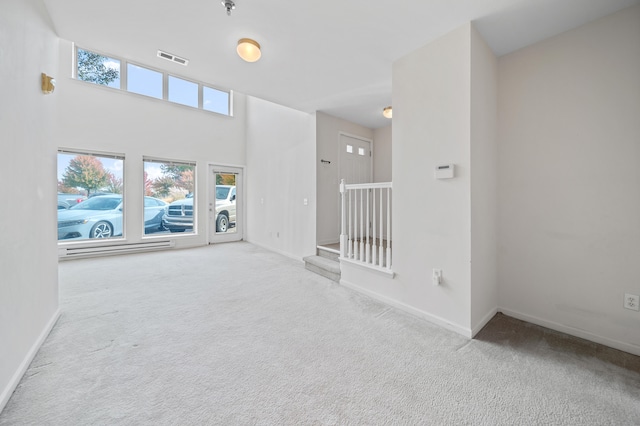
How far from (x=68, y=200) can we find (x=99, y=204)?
0.44 meters

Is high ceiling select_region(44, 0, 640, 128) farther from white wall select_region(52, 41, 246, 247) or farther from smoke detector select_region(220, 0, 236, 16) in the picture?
white wall select_region(52, 41, 246, 247)

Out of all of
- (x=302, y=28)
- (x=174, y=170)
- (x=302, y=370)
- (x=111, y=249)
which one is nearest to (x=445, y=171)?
(x=302, y=28)

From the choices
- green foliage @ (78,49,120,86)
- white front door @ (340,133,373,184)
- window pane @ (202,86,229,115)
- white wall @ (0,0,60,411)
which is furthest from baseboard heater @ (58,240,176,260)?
white front door @ (340,133,373,184)

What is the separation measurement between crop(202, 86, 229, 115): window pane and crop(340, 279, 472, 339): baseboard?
5.60m

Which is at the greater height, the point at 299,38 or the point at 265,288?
the point at 299,38

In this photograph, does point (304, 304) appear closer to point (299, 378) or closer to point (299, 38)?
point (299, 378)

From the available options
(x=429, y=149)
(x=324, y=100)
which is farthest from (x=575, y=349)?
(x=324, y=100)

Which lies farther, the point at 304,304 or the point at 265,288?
the point at 265,288

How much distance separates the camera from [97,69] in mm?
4824

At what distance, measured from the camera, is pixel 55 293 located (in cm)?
235

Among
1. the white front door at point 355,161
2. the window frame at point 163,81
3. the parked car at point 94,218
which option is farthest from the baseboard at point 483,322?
the parked car at point 94,218

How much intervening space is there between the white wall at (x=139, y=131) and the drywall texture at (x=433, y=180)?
4.95 m

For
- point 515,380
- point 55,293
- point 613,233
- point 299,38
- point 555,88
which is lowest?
point 515,380

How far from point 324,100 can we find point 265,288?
9.46 feet
